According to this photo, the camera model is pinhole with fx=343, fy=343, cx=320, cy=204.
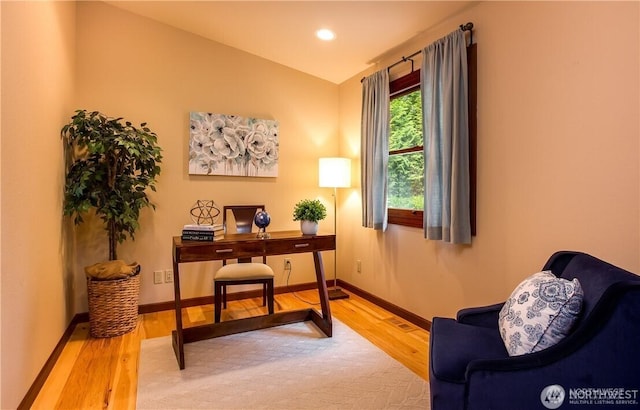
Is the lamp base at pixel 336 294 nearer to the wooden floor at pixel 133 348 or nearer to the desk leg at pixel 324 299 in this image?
the wooden floor at pixel 133 348

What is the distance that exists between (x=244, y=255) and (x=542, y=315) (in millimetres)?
1738

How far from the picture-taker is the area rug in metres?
1.85

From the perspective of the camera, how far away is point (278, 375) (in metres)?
2.12

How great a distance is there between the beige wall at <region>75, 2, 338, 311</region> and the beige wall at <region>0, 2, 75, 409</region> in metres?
0.43

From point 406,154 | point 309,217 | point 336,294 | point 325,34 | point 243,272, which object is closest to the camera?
→ point 309,217

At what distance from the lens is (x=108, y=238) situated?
2975mm

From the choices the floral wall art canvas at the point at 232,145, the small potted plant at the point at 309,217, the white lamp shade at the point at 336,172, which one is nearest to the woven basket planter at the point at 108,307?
the floral wall art canvas at the point at 232,145

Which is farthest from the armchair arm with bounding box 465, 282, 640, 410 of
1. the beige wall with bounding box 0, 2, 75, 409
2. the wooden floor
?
the beige wall with bounding box 0, 2, 75, 409

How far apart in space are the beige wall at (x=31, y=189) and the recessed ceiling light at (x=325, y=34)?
74.5 inches

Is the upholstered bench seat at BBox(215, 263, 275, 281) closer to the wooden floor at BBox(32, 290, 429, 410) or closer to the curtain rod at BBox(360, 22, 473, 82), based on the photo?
the wooden floor at BBox(32, 290, 429, 410)

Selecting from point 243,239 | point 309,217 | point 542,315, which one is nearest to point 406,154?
point 309,217

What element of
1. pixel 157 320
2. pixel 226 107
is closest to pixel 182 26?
pixel 226 107

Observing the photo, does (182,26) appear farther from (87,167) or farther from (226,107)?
(87,167)

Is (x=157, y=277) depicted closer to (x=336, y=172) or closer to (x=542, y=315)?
(x=336, y=172)
